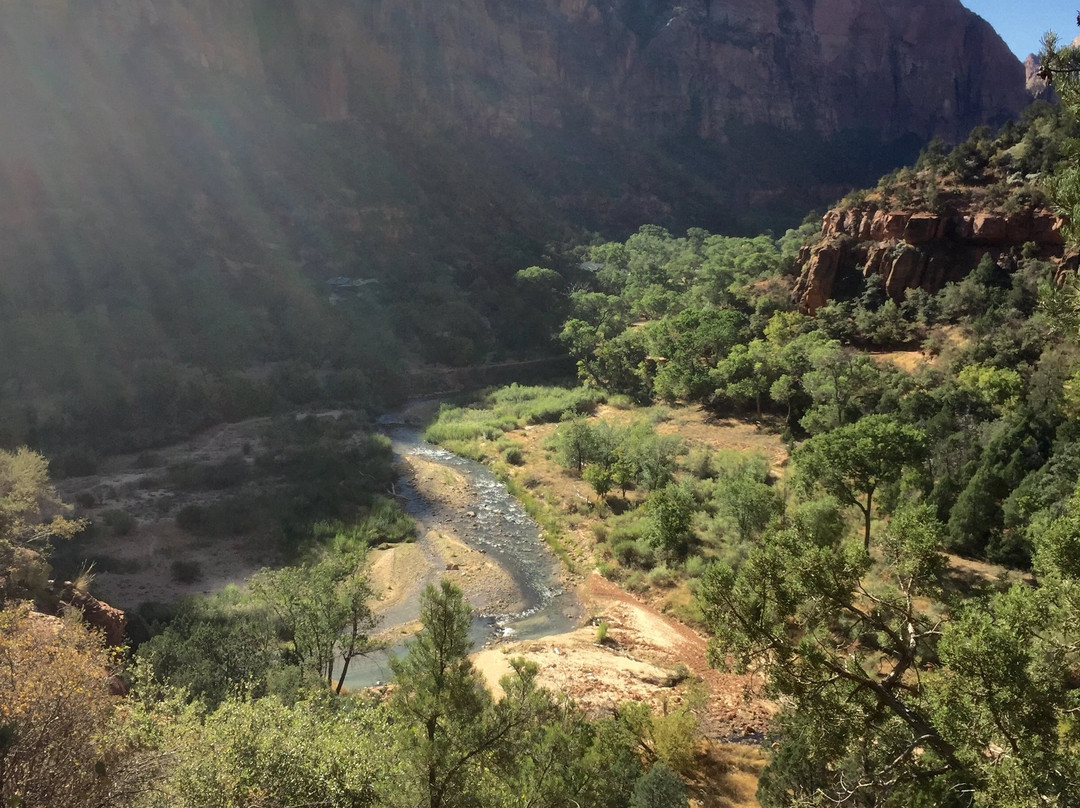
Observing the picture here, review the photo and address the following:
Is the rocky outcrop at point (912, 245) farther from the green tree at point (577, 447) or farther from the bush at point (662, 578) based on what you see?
the bush at point (662, 578)

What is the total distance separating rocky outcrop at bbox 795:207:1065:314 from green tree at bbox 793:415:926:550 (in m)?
19.6

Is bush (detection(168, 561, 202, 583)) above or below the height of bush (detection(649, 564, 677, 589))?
below

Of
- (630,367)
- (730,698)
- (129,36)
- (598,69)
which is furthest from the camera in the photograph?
(598,69)

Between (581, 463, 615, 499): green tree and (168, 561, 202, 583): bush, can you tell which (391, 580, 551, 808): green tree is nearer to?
(168, 561, 202, 583): bush

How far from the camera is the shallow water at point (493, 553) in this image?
18.8 meters

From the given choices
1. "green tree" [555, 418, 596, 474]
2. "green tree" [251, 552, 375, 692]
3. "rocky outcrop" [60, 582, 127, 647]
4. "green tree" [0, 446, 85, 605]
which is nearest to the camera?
"green tree" [0, 446, 85, 605]

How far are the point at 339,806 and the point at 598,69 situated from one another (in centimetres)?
11816

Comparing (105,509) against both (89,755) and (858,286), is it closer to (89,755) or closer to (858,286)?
(89,755)

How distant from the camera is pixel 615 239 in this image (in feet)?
285

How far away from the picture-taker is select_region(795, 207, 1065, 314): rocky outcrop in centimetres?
3062

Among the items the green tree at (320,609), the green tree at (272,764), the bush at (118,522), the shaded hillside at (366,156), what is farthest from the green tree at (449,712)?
the shaded hillside at (366,156)

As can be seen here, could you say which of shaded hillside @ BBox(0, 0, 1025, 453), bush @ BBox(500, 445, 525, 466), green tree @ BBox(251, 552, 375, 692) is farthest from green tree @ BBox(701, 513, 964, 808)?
shaded hillside @ BBox(0, 0, 1025, 453)

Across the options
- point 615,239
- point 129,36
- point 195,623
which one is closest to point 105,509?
point 195,623

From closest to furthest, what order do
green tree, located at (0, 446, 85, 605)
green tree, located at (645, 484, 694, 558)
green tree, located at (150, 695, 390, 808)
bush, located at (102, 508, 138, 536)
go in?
green tree, located at (150, 695, 390, 808), green tree, located at (0, 446, 85, 605), green tree, located at (645, 484, 694, 558), bush, located at (102, 508, 138, 536)
